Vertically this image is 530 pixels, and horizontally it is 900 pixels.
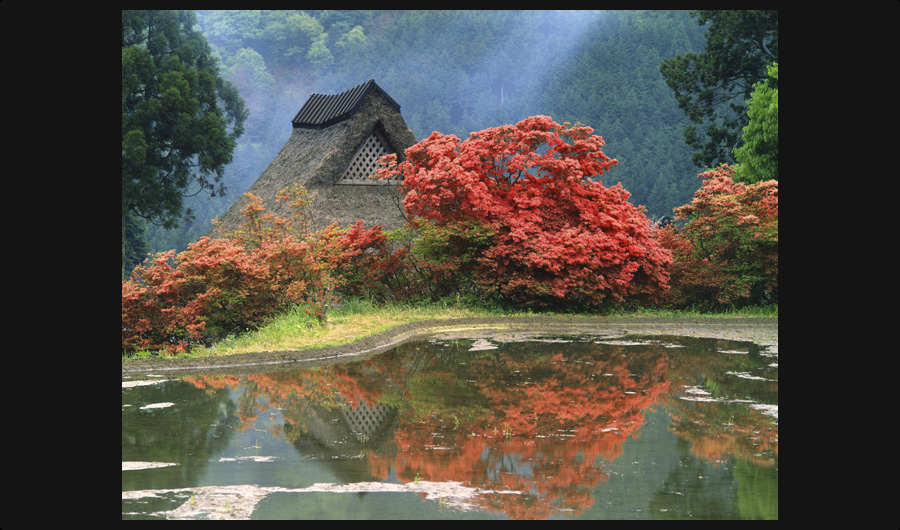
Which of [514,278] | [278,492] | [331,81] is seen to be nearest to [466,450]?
[278,492]

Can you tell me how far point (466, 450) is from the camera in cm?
626

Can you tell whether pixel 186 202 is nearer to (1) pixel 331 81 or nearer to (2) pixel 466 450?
(1) pixel 331 81

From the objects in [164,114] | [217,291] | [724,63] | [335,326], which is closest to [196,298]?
[217,291]

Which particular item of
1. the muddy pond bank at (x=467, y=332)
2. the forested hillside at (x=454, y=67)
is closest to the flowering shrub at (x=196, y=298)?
the muddy pond bank at (x=467, y=332)

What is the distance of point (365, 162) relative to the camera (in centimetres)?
1941

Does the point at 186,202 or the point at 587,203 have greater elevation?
the point at 186,202

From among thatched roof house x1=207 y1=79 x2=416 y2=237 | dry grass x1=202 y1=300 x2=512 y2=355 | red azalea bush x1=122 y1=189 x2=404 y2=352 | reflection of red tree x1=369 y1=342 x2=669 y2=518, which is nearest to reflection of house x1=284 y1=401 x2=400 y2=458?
reflection of red tree x1=369 y1=342 x2=669 y2=518

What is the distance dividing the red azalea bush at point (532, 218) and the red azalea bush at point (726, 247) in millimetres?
1277

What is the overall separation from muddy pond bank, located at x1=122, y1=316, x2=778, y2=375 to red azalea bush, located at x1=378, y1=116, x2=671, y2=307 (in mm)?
854

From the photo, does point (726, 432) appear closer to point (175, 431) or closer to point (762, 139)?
point (175, 431)

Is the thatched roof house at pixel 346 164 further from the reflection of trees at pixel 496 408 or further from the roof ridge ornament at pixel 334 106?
the reflection of trees at pixel 496 408

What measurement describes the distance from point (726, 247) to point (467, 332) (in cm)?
654

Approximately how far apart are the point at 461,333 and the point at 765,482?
25.6 ft

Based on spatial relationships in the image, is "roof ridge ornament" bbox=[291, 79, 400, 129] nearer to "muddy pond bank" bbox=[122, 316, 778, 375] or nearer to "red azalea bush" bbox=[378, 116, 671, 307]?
"red azalea bush" bbox=[378, 116, 671, 307]
